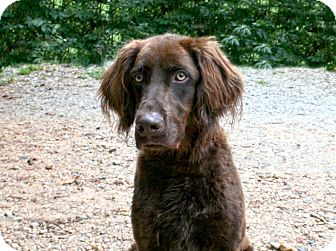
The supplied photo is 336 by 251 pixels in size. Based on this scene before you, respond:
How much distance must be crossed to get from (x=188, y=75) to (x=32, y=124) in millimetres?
5336

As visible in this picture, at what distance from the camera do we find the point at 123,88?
3.72 meters

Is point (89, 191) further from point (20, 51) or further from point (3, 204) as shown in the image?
point (20, 51)

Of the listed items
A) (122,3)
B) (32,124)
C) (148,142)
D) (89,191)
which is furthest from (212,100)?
(122,3)

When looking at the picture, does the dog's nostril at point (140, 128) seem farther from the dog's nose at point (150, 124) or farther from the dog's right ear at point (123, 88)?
the dog's right ear at point (123, 88)

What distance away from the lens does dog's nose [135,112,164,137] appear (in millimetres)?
3072

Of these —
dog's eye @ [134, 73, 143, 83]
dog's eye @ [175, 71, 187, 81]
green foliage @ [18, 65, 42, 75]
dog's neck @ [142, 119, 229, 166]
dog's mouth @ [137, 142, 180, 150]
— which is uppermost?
dog's eye @ [175, 71, 187, 81]

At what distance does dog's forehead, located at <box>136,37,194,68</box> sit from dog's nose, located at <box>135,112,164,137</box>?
0.44 metres

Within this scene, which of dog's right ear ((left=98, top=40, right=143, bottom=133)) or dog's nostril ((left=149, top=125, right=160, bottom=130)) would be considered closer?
dog's nostril ((left=149, top=125, right=160, bottom=130))

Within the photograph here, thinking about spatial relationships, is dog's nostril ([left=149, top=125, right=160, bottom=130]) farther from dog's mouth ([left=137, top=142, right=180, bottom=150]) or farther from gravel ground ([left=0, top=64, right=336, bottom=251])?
gravel ground ([left=0, top=64, right=336, bottom=251])

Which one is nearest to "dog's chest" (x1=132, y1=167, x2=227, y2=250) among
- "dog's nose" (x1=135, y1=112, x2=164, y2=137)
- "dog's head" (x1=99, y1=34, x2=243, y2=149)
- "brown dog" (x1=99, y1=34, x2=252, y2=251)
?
"brown dog" (x1=99, y1=34, x2=252, y2=251)

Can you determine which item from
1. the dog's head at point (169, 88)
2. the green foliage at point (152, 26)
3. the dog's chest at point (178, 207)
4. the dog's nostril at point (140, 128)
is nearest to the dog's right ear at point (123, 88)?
the dog's head at point (169, 88)

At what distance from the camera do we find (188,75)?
11.4ft

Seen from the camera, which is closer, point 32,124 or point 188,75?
point 188,75

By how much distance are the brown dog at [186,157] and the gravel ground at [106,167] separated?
0.55m
